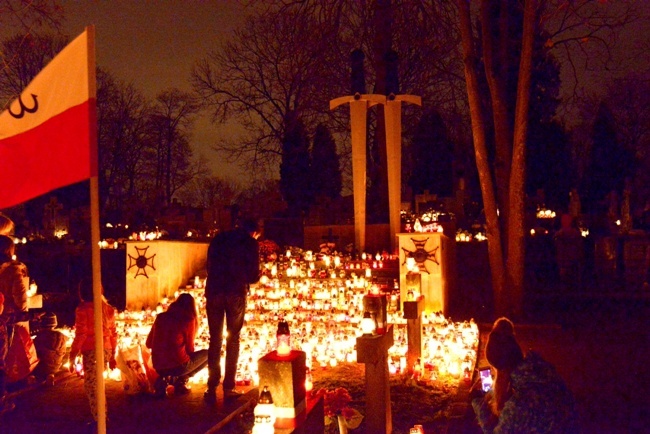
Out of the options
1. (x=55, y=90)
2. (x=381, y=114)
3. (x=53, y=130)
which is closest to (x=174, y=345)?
(x=53, y=130)

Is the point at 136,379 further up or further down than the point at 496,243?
further down

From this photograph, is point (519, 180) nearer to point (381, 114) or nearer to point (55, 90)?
point (381, 114)

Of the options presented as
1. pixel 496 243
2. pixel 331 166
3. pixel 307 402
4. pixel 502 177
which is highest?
pixel 331 166

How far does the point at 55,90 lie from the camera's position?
4.05 meters

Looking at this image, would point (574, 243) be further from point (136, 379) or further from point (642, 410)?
point (136, 379)

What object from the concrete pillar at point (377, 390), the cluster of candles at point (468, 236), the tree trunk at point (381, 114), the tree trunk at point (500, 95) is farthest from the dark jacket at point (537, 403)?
the cluster of candles at point (468, 236)

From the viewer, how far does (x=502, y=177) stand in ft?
39.5

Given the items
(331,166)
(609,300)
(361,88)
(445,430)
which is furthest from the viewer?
(331,166)

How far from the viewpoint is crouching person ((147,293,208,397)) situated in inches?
259

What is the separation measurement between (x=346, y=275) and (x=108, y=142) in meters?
28.2

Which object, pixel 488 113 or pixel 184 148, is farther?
pixel 184 148

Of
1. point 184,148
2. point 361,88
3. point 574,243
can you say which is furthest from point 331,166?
point 574,243

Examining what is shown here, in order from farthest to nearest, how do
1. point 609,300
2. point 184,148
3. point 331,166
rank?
point 184,148
point 331,166
point 609,300

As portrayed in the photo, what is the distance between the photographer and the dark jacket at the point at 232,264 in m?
6.32
